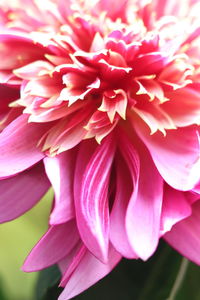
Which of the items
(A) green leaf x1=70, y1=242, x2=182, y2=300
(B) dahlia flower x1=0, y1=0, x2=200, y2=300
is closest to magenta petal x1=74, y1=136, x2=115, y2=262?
(B) dahlia flower x1=0, y1=0, x2=200, y2=300

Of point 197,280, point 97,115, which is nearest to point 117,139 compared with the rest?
point 97,115

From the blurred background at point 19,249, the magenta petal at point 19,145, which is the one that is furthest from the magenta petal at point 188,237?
the blurred background at point 19,249

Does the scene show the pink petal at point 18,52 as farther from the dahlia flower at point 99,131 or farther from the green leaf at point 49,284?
the green leaf at point 49,284

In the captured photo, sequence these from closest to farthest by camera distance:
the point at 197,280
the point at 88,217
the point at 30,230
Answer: the point at 88,217, the point at 197,280, the point at 30,230

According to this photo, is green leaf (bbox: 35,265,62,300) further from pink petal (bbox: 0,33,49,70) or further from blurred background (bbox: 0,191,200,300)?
pink petal (bbox: 0,33,49,70)

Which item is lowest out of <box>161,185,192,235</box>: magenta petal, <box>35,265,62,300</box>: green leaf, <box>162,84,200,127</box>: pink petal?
<box>35,265,62,300</box>: green leaf

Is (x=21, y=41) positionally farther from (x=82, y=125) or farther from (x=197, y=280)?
(x=197, y=280)
